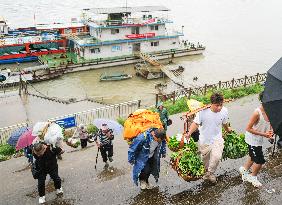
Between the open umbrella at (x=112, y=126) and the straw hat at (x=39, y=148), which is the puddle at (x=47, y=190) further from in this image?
the open umbrella at (x=112, y=126)

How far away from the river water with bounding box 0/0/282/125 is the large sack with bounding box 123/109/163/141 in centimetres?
1850

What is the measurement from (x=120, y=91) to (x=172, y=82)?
511 centimetres

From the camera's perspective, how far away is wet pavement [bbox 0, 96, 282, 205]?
6273mm

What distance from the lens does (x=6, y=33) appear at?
123ft

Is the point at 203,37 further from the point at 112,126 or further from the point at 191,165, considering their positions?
the point at 191,165

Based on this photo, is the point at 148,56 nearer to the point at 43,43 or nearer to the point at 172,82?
the point at 172,82

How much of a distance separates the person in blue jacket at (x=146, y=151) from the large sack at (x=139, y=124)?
93mm

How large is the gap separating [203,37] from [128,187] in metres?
44.8

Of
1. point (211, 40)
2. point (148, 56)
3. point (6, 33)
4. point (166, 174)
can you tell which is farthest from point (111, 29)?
point (166, 174)

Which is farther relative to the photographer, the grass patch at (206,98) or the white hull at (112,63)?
the white hull at (112,63)

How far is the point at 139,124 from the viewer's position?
6.15 metres

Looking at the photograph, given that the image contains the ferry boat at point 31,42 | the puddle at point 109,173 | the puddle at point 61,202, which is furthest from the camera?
the ferry boat at point 31,42

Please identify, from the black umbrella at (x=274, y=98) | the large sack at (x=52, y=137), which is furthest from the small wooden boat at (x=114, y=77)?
the black umbrella at (x=274, y=98)

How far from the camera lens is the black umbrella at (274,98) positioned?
15.5 ft
